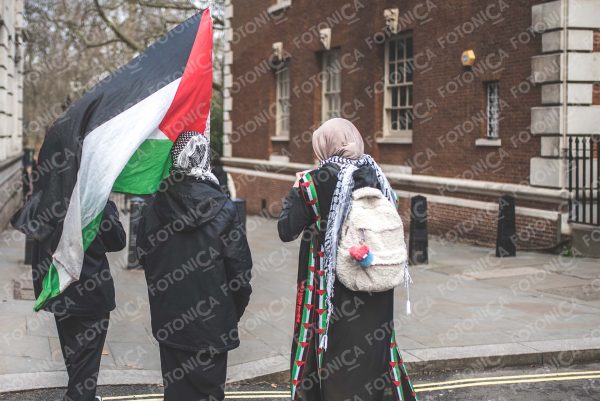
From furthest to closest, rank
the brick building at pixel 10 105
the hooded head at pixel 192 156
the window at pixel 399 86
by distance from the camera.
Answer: the brick building at pixel 10 105, the window at pixel 399 86, the hooded head at pixel 192 156

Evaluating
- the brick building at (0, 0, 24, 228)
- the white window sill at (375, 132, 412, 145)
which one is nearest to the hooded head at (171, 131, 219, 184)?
the white window sill at (375, 132, 412, 145)

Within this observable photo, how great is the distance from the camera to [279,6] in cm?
2306

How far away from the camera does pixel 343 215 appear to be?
4.80 meters

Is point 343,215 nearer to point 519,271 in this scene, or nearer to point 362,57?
point 519,271

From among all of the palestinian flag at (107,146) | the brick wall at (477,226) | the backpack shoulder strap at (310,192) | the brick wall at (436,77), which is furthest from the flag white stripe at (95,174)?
the brick wall at (436,77)

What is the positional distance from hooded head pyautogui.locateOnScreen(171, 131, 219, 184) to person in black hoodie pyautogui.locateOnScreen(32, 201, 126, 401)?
0.88 meters

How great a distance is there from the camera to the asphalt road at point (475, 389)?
6.10 metres

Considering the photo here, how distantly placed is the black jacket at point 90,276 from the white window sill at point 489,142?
33.6ft

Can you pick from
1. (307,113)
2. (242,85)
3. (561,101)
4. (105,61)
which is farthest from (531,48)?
(105,61)

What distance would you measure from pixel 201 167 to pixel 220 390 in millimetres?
1339

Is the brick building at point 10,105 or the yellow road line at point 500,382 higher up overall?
the brick building at point 10,105

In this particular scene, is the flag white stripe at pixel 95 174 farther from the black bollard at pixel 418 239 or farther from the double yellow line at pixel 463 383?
the black bollard at pixel 418 239

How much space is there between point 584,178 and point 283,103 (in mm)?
12301

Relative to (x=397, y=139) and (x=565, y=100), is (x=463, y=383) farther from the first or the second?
(x=397, y=139)
